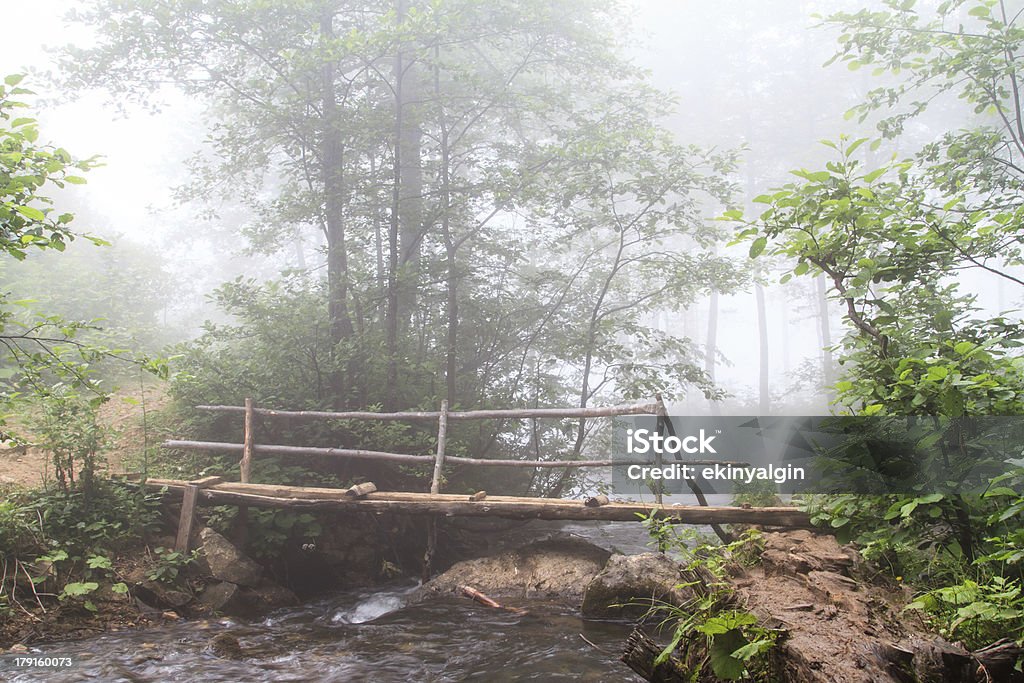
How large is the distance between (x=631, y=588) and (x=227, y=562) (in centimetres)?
464

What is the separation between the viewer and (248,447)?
8641 millimetres

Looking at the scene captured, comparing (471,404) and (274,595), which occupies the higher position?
(471,404)

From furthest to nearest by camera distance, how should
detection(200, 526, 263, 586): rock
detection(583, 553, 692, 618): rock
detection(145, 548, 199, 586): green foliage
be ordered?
detection(200, 526, 263, 586): rock < detection(145, 548, 199, 586): green foliage < detection(583, 553, 692, 618): rock

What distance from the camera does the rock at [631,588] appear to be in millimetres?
6297

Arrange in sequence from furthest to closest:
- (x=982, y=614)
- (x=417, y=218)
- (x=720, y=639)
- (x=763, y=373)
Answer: (x=763, y=373) → (x=417, y=218) → (x=720, y=639) → (x=982, y=614)

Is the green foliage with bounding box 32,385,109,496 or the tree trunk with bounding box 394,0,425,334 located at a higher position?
the tree trunk with bounding box 394,0,425,334

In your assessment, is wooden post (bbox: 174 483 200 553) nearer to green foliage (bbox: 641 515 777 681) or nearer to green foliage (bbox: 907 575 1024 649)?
green foliage (bbox: 641 515 777 681)

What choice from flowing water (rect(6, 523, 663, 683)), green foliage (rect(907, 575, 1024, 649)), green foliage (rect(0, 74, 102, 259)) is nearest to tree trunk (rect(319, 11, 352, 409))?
flowing water (rect(6, 523, 663, 683))

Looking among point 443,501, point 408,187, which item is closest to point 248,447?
point 443,501

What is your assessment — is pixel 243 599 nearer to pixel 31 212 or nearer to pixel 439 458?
pixel 439 458

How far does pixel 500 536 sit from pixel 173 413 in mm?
5752

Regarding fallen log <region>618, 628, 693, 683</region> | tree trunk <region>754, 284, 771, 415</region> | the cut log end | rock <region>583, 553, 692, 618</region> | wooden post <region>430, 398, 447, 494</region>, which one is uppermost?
tree trunk <region>754, 284, 771, 415</region>

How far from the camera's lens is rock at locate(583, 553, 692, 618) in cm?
630

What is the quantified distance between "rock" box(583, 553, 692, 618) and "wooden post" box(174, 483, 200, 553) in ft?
15.2
